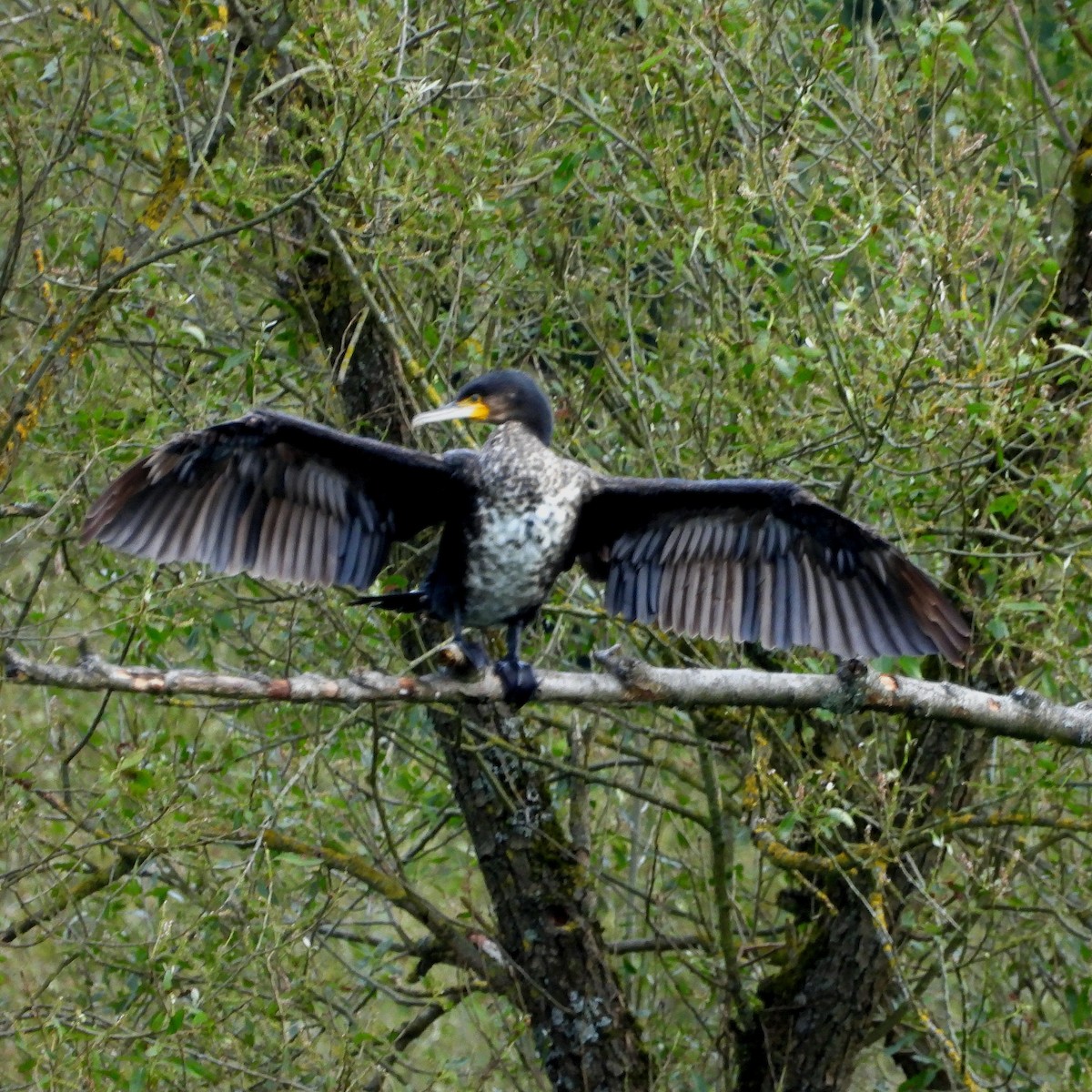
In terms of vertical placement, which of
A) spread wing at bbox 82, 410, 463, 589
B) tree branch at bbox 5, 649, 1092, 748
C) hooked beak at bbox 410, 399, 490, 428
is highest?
hooked beak at bbox 410, 399, 490, 428

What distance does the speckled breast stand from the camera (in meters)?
4.19

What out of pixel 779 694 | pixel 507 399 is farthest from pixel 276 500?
pixel 779 694

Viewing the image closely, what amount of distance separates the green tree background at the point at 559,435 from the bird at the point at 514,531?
0.22 m

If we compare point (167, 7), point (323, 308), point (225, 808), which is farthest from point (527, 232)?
point (225, 808)

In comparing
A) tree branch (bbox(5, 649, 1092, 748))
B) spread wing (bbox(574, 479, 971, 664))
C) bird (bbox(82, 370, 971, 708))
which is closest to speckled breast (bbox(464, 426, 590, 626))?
bird (bbox(82, 370, 971, 708))

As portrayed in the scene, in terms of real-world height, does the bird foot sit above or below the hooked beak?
below

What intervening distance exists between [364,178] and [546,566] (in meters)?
1.11

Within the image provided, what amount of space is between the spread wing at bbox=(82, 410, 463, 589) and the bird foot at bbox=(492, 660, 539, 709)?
633mm

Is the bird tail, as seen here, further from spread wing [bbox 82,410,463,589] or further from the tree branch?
the tree branch

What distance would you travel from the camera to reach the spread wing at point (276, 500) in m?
3.90

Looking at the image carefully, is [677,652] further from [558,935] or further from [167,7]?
[167,7]

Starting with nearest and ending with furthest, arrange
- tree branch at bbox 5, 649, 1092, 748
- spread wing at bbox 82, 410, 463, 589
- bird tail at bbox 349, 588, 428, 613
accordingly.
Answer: tree branch at bbox 5, 649, 1092, 748
spread wing at bbox 82, 410, 463, 589
bird tail at bbox 349, 588, 428, 613

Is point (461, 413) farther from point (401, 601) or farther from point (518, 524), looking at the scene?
point (401, 601)

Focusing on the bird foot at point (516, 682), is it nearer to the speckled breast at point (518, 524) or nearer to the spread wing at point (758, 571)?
the speckled breast at point (518, 524)
